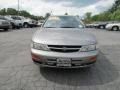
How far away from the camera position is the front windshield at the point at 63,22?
6.84 m

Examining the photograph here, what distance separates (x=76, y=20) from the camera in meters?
7.25

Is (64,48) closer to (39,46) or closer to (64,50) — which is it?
(64,50)

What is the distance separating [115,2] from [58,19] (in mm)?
81724

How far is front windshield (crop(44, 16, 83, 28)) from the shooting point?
6.84 metres

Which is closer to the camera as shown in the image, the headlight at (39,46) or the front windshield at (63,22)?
the headlight at (39,46)

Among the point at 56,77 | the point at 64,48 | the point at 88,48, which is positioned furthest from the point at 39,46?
the point at 88,48

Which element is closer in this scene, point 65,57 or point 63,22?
point 65,57

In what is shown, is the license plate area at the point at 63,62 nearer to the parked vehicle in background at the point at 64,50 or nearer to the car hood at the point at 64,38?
the parked vehicle in background at the point at 64,50

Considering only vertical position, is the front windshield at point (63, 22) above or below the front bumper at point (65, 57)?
above

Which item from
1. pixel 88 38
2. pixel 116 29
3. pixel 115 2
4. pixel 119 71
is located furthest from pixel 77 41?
pixel 115 2

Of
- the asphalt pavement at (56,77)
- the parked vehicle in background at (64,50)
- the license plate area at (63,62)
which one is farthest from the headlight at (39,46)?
the asphalt pavement at (56,77)

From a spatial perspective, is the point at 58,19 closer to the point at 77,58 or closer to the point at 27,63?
the point at 27,63

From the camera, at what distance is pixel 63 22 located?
7031 mm

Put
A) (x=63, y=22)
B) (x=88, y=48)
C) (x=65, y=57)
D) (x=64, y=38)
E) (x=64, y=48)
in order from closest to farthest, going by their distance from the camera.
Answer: (x=65, y=57) → (x=64, y=48) → (x=88, y=48) → (x=64, y=38) → (x=63, y=22)
